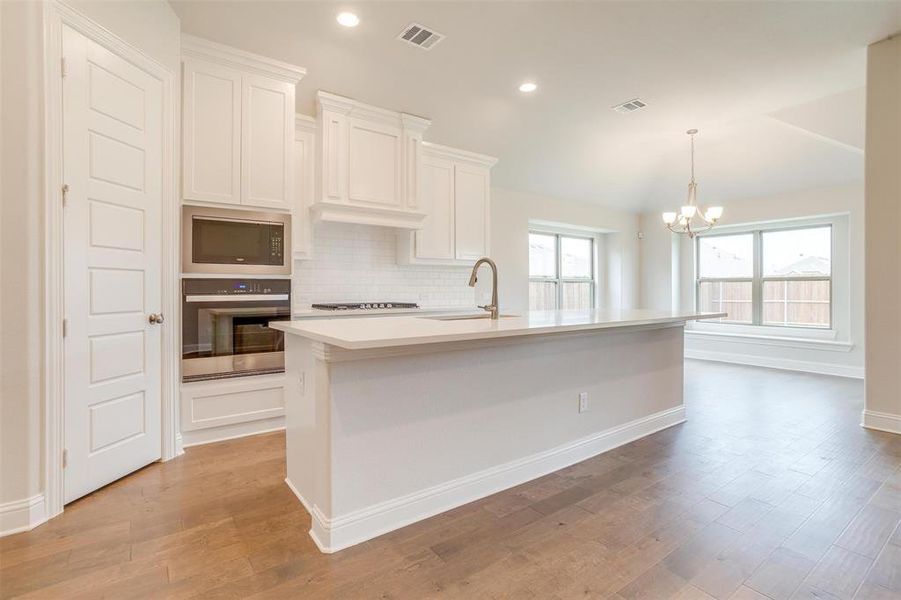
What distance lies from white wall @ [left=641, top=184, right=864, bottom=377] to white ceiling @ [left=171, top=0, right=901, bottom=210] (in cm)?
30

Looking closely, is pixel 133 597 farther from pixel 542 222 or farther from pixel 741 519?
pixel 542 222

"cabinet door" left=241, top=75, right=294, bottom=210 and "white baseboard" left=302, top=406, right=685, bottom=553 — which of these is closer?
"white baseboard" left=302, top=406, right=685, bottom=553

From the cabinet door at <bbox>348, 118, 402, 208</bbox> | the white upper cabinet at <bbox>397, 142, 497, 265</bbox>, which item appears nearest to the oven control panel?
the cabinet door at <bbox>348, 118, 402, 208</bbox>

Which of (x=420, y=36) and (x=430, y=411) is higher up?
(x=420, y=36)

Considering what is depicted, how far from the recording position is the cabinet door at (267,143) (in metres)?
3.25

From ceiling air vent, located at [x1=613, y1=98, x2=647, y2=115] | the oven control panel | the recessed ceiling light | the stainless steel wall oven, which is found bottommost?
the stainless steel wall oven

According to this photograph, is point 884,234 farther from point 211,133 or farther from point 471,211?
point 211,133

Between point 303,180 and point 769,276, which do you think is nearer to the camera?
point 303,180

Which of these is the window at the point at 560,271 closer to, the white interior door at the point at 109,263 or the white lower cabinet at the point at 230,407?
the white lower cabinet at the point at 230,407

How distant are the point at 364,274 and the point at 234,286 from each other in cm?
163

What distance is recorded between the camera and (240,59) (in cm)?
320

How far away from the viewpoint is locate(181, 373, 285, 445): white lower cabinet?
3.04 m

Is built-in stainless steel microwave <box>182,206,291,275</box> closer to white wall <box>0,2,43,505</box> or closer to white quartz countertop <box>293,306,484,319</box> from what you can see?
white quartz countertop <box>293,306,484,319</box>

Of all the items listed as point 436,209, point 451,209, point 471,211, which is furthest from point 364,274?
point 471,211
